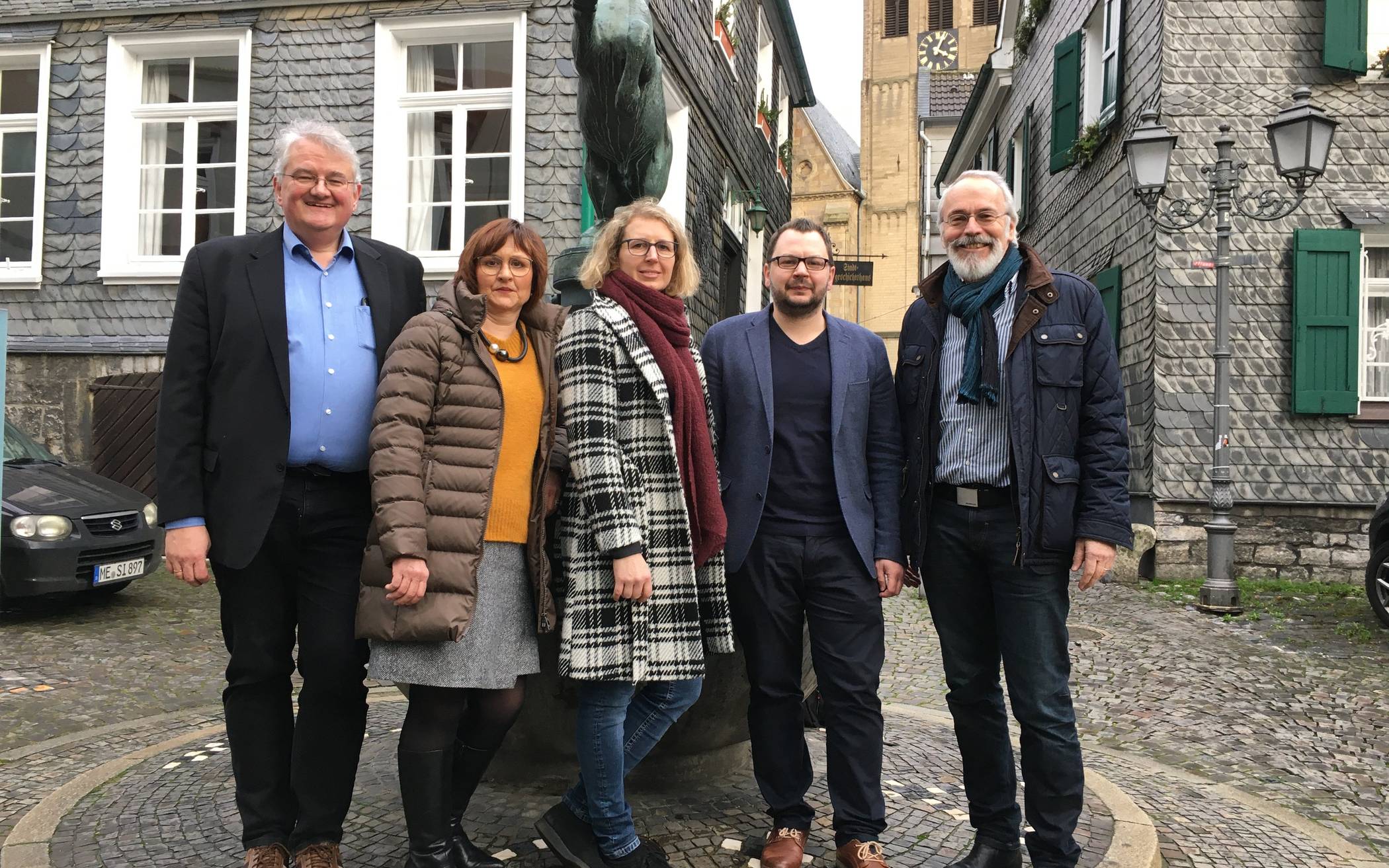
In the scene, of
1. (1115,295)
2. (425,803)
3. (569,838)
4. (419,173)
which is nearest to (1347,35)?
(1115,295)

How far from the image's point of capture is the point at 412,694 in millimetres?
2871

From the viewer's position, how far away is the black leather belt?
3.04m

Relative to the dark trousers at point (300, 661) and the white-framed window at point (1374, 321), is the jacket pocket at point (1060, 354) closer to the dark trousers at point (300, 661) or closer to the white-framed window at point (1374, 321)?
the dark trousers at point (300, 661)

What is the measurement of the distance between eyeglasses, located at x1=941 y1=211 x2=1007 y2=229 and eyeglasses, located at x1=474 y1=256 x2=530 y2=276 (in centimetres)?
122

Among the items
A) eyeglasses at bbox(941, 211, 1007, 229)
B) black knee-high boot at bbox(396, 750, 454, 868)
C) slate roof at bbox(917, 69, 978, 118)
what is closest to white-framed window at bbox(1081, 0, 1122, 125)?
eyeglasses at bbox(941, 211, 1007, 229)

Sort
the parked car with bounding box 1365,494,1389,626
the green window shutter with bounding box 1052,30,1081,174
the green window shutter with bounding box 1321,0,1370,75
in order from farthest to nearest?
the green window shutter with bounding box 1052,30,1081,174, the green window shutter with bounding box 1321,0,1370,75, the parked car with bounding box 1365,494,1389,626

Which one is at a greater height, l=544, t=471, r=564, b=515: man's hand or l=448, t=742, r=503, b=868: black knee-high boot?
l=544, t=471, r=564, b=515: man's hand

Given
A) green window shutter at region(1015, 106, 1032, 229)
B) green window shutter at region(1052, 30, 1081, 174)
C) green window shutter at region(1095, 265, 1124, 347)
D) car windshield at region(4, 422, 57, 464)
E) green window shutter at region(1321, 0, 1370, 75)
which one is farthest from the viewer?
green window shutter at region(1015, 106, 1032, 229)

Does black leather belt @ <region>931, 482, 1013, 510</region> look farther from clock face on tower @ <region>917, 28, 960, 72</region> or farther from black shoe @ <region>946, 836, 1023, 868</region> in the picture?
clock face on tower @ <region>917, 28, 960, 72</region>

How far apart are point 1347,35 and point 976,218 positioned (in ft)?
30.6

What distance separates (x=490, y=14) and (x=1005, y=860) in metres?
9.43

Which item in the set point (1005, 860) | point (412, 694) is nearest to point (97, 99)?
point (412, 694)

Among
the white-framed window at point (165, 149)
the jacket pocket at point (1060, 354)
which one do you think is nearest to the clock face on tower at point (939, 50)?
the white-framed window at point (165, 149)

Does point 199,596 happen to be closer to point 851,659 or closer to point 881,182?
point 851,659
